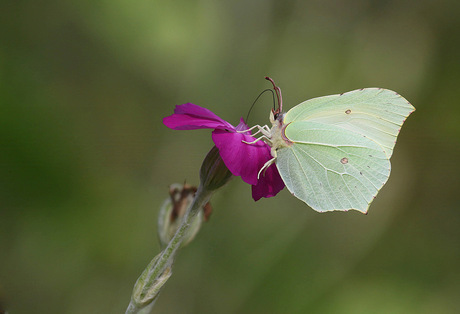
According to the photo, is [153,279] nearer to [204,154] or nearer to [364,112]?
[364,112]

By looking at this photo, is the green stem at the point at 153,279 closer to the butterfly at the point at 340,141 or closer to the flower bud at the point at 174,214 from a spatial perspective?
the flower bud at the point at 174,214

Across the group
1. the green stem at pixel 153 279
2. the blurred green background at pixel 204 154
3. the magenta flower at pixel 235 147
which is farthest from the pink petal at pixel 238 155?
the blurred green background at pixel 204 154

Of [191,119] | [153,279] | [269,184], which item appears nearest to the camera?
[153,279]

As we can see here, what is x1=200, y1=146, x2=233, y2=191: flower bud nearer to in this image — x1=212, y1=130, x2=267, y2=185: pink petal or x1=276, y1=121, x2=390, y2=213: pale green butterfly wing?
x1=212, y1=130, x2=267, y2=185: pink petal

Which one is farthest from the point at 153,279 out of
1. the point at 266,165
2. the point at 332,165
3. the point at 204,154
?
the point at 204,154

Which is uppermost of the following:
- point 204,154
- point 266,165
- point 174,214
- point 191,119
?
point 191,119

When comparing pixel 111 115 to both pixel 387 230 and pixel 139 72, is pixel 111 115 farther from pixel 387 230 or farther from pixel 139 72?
pixel 387 230

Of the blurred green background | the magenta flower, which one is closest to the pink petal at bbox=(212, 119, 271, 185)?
the magenta flower
